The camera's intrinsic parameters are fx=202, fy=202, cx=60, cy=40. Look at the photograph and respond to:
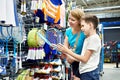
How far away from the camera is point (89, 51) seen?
184 centimetres

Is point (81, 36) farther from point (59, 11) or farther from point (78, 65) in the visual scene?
point (59, 11)

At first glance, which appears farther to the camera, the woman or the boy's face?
the woman

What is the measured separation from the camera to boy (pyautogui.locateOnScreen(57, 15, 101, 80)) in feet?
6.04

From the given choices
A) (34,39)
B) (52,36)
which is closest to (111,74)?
(52,36)

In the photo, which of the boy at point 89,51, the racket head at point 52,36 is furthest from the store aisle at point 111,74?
the boy at point 89,51

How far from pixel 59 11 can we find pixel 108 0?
32.3 feet

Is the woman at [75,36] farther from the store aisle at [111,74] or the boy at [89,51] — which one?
the store aisle at [111,74]

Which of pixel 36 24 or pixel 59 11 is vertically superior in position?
pixel 59 11

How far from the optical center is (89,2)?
13352 millimetres

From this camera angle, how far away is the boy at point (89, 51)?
6.04 ft

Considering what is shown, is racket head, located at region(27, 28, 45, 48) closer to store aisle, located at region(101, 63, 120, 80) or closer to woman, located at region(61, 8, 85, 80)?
woman, located at region(61, 8, 85, 80)

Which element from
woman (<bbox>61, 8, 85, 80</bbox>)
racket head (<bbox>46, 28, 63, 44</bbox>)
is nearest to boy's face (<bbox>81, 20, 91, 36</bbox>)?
woman (<bbox>61, 8, 85, 80</bbox>)

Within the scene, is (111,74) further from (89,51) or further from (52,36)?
(89,51)

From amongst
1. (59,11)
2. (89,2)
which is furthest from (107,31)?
(59,11)
